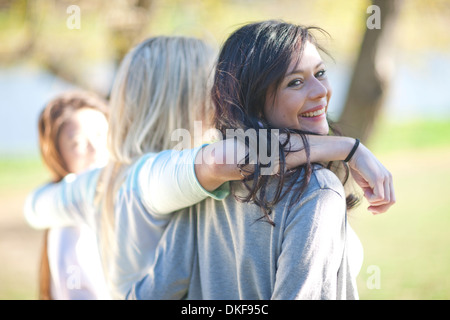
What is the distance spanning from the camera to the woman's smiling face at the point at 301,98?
1514 millimetres

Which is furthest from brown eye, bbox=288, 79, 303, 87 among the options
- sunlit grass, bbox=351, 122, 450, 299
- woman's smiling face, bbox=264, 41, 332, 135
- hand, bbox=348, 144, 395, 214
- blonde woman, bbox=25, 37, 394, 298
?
sunlit grass, bbox=351, 122, 450, 299

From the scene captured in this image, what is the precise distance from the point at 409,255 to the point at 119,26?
4.83 m

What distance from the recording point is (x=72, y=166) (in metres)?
2.70

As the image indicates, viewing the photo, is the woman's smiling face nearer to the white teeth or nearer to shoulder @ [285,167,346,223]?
the white teeth

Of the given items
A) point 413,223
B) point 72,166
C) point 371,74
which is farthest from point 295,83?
point 413,223

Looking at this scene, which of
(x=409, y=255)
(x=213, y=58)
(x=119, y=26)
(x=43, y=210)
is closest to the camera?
(x=213, y=58)

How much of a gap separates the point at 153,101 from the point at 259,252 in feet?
2.67

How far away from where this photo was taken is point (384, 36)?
11.6 feet

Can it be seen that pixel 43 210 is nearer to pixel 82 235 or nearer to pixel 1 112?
pixel 82 235

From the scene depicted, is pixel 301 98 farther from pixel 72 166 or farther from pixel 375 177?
pixel 72 166

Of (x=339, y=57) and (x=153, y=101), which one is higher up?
(x=339, y=57)

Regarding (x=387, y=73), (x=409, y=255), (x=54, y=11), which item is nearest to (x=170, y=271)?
(x=387, y=73)

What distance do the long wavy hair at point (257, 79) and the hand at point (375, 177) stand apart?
0.48 feet

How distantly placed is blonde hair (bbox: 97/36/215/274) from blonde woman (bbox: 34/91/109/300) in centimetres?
51
